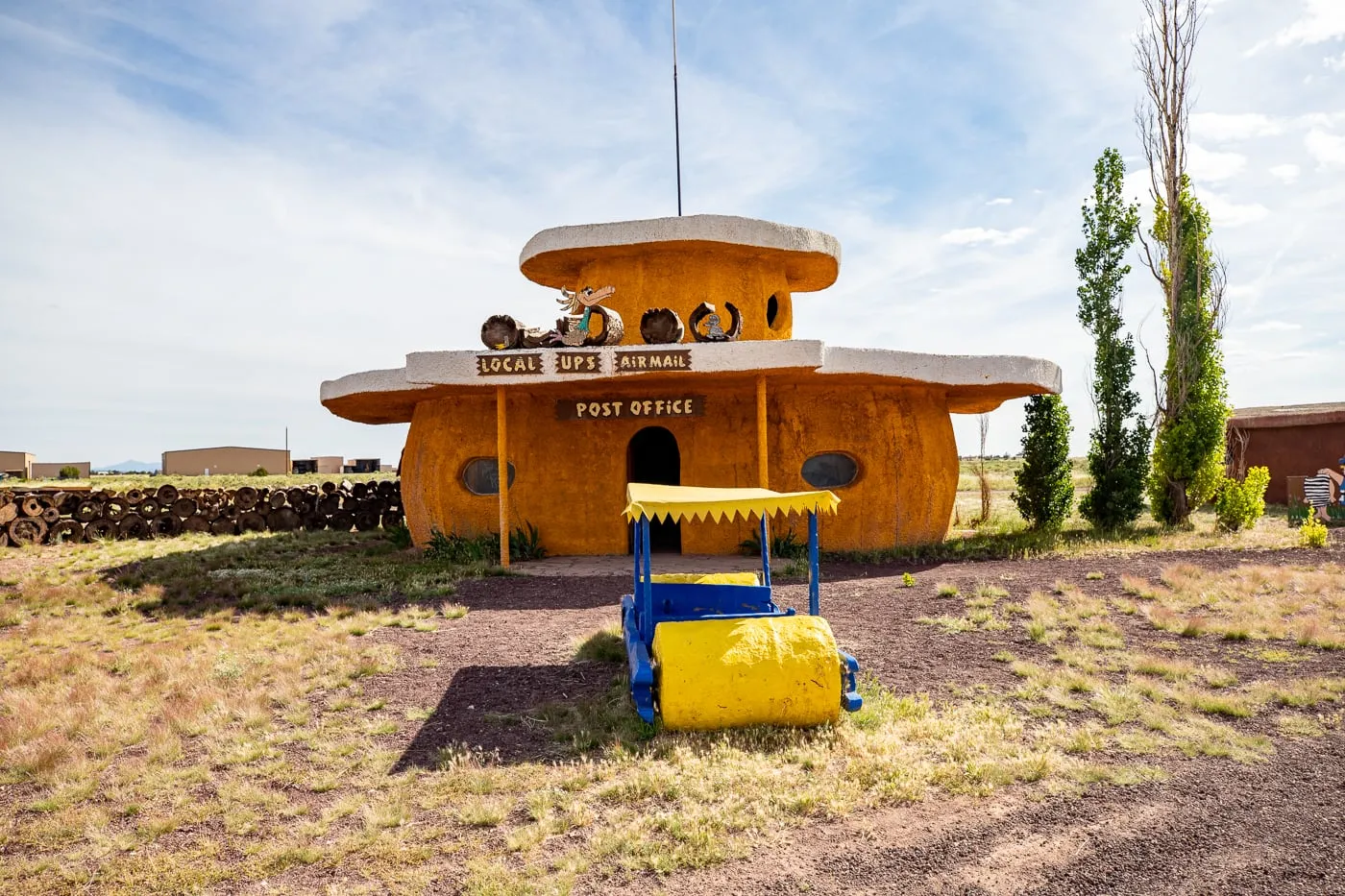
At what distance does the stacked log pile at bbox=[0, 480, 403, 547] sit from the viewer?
62.4 feet

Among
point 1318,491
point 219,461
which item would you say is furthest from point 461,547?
point 219,461

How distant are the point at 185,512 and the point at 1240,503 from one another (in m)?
24.9

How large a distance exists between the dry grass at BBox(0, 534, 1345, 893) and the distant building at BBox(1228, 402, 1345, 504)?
642 inches

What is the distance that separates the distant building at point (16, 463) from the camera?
1980 inches

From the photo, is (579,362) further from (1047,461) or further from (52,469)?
(52,469)

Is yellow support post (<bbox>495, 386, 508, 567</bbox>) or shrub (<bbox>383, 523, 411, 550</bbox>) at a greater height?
yellow support post (<bbox>495, 386, 508, 567</bbox>)

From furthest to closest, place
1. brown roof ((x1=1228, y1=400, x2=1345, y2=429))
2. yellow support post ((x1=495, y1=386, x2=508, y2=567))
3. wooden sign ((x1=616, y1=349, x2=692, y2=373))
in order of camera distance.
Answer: brown roof ((x1=1228, y1=400, x2=1345, y2=429)) → yellow support post ((x1=495, y1=386, x2=508, y2=567)) → wooden sign ((x1=616, y1=349, x2=692, y2=373))

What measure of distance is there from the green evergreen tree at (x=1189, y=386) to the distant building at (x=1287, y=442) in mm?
4942

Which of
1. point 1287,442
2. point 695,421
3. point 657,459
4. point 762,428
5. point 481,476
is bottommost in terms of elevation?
point 481,476

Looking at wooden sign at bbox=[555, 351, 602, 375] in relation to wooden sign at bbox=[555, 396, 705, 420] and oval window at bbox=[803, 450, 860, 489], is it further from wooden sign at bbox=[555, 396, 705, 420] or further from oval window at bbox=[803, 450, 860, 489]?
oval window at bbox=[803, 450, 860, 489]

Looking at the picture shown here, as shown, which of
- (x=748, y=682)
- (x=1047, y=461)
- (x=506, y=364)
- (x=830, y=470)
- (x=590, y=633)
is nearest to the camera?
(x=748, y=682)

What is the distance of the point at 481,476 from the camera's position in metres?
15.9

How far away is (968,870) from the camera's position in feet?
14.4

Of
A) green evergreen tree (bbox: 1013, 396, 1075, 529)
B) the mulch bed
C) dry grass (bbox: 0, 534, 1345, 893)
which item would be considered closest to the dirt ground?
the mulch bed
